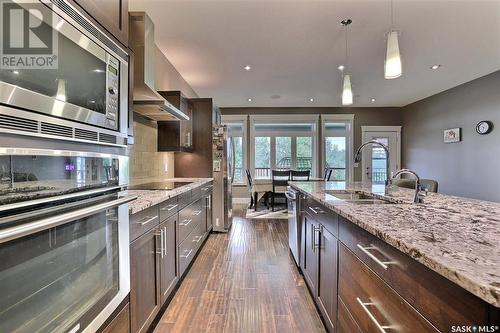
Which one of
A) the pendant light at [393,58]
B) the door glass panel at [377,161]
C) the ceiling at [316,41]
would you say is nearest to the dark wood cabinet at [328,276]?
the pendant light at [393,58]

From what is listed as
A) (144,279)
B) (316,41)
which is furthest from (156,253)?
(316,41)

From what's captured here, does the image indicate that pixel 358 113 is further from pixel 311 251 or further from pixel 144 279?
pixel 144 279

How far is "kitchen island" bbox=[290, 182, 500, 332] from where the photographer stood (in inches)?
22.7

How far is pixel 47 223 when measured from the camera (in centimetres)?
66

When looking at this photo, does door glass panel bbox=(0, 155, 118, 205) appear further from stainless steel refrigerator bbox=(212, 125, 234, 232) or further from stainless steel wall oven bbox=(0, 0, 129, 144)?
stainless steel refrigerator bbox=(212, 125, 234, 232)

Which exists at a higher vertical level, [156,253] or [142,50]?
[142,50]

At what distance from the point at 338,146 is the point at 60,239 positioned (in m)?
7.12

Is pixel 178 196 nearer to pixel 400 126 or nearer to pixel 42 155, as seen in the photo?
pixel 42 155

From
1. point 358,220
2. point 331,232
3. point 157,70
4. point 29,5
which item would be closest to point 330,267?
point 331,232

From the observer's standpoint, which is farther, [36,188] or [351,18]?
[351,18]

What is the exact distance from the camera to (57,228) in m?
0.75

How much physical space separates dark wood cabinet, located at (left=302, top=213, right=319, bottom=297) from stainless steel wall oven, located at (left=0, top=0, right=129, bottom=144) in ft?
4.89

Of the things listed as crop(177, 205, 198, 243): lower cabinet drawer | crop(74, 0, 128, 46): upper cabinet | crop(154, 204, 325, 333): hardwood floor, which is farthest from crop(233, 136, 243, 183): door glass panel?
crop(74, 0, 128, 46): upper cabinet

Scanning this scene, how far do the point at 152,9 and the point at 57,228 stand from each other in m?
2.47
